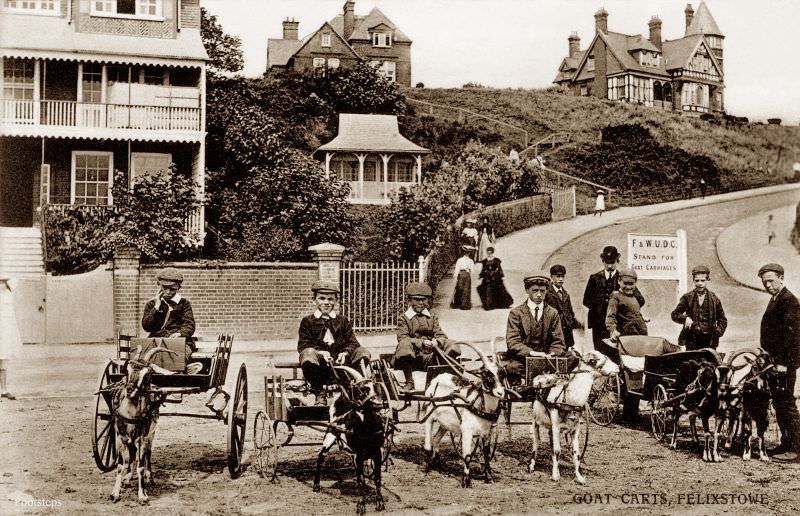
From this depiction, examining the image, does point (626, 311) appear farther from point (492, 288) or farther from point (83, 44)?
point (83, 44)

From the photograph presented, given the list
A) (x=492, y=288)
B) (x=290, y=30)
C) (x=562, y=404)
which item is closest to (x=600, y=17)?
(x=492, y=288)

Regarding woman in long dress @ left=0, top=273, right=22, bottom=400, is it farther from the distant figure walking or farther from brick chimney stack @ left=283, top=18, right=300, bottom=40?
brick chimney stack @ left=283, top=18, right=300, bottom=40

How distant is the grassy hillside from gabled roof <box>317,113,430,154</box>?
27.7 ft

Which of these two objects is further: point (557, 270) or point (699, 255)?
point (699, 255)

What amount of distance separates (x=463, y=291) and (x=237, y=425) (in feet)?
37.6

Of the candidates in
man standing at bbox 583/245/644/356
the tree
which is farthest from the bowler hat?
the tree

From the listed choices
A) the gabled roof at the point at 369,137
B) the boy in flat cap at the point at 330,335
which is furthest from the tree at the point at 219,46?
the boy in flat cap at the point at 330,335

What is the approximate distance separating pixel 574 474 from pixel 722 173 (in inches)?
1221

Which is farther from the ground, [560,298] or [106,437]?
[560,298]

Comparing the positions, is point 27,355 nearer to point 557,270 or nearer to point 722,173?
point 557,270

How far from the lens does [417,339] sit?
24.1ft

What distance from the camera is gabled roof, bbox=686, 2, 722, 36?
10.5m

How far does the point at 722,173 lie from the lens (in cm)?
3472

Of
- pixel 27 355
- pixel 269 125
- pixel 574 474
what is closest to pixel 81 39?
pixel 269 125
